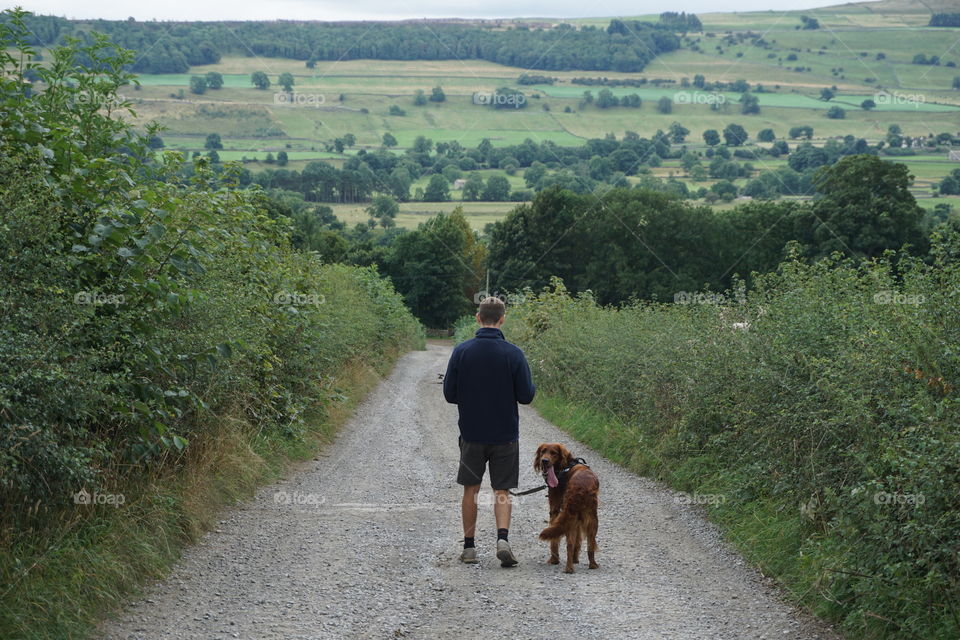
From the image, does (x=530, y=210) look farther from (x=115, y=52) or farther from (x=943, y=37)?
(x=943, y=37)

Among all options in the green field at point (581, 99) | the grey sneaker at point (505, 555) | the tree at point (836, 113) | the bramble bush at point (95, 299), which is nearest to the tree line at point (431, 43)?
the green field at point (581, 99)

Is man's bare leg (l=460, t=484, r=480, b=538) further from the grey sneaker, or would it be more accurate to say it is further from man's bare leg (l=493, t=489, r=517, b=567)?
the grey sneaker

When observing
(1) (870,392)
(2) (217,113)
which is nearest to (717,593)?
(1) (870,392)

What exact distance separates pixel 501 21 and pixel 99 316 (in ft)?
611

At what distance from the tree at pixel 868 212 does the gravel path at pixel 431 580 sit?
44085 mm

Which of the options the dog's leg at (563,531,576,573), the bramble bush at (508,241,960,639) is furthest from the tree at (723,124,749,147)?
the dog's leg at (563,531,576,573)

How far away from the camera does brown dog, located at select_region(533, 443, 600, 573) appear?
6793 mm

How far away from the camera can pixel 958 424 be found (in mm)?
5250

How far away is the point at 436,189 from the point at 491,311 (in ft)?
284

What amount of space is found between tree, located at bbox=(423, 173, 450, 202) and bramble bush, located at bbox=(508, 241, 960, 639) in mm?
79824

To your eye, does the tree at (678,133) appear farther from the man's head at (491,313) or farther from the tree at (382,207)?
the man's head at (491,313)

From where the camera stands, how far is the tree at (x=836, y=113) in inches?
4363

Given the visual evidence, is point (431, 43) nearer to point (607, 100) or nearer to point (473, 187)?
point (607, 100)

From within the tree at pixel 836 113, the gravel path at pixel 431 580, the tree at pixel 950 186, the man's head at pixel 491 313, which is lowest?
the gravel path at pixel 431 580
